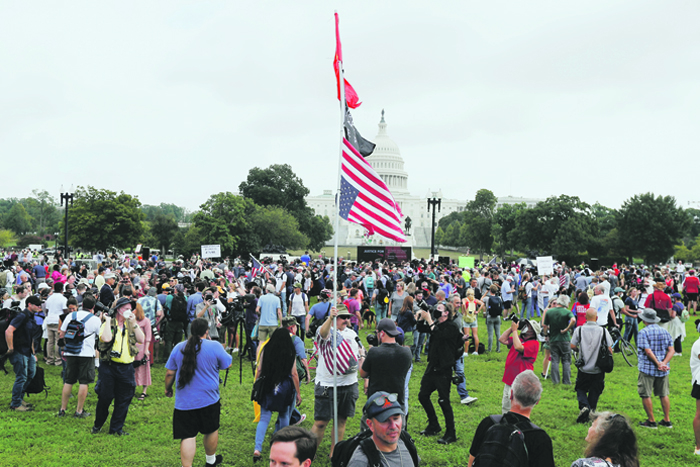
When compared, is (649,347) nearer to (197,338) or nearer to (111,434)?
(197,338)

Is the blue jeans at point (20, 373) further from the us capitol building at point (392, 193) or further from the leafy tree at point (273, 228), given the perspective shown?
the us capitol building at point (392, 193)

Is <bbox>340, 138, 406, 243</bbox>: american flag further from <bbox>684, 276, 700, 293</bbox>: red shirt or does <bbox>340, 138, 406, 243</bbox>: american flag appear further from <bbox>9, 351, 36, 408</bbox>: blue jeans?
<bbox>684, 276, 700, 293</bbox>: red shirt

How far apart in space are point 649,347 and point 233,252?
4036 cm

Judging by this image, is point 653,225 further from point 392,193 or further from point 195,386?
point 392,193

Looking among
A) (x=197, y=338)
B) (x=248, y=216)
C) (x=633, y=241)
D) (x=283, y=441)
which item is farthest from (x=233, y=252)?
(x=283, y=441)

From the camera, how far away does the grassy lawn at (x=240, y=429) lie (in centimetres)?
588

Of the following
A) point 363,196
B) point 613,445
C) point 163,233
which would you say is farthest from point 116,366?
point 163,233

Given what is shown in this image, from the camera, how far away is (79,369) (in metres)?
7.01

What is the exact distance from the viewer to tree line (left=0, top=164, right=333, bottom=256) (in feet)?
124

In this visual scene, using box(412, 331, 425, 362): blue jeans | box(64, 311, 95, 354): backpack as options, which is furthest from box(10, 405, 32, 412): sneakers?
box(412, 331, 425, 362): blue jeans

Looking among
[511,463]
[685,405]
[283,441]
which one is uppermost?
[283,441]

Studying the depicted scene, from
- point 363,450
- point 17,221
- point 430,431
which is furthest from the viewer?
point 17,221

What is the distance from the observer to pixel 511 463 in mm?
3121

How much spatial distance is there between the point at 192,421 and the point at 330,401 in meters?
1.48
